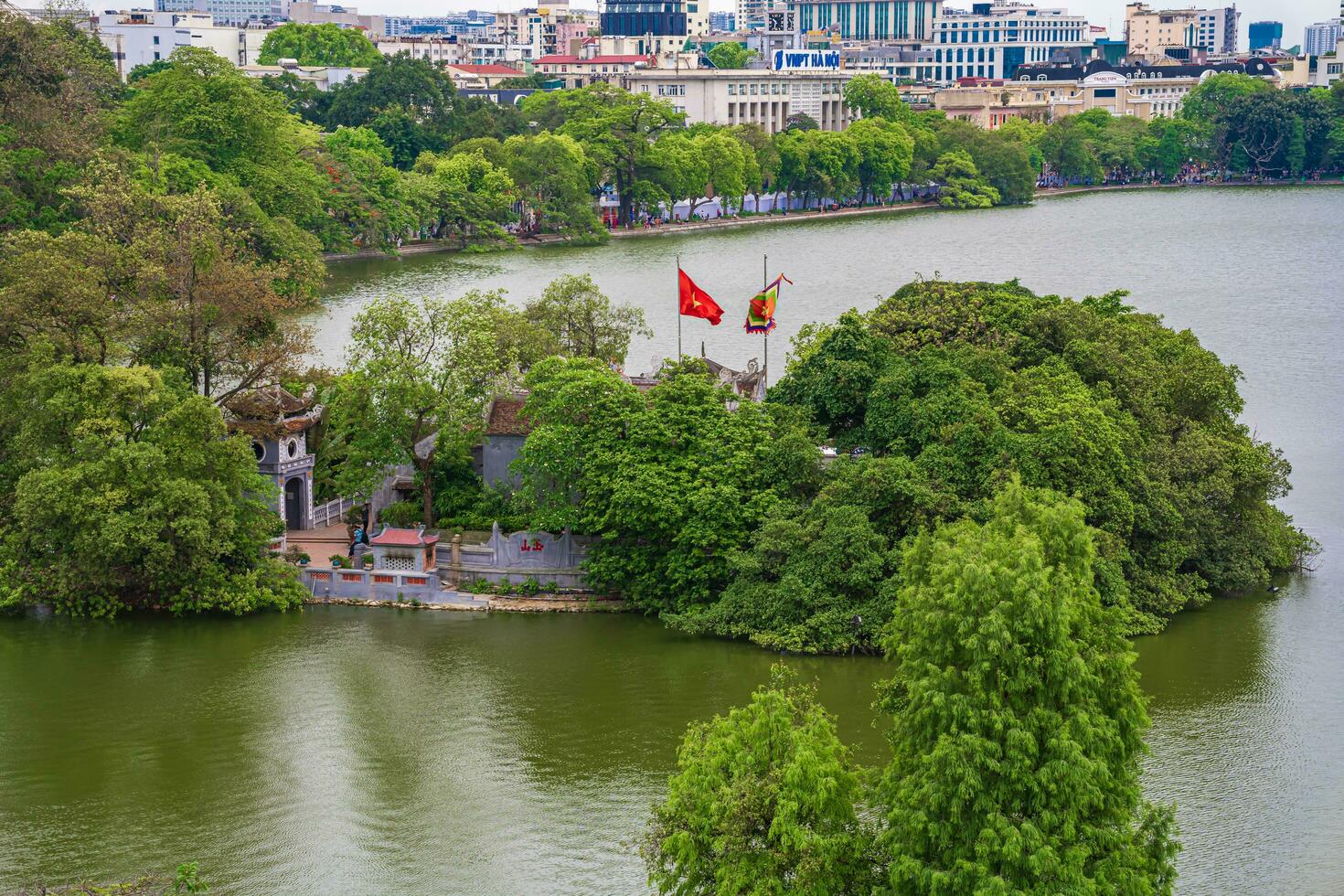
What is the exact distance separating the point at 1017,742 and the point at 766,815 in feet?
7.70

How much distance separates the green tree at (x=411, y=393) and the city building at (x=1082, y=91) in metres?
91.7

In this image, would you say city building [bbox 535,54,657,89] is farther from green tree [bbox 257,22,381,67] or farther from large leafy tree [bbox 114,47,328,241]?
large leafy tree [bbox 114,47,328,241]

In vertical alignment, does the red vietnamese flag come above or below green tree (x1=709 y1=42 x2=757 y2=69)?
below

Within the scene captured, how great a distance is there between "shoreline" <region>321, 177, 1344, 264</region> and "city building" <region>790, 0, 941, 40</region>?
8604 cm

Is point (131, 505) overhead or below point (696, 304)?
below

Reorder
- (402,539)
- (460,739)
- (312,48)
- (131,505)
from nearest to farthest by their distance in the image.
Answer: (460,739) → (131,505) → (402,539) → (312,48)

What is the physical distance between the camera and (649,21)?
160 m

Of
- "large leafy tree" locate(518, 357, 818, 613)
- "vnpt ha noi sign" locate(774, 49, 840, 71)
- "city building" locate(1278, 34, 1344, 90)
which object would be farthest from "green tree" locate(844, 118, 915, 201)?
"large leafy tree" locate(518, 357, 818, 613)

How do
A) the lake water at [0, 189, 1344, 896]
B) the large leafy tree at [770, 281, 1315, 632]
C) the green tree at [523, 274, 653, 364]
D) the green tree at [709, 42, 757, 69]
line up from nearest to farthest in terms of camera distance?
1. the lake water at [0, 189, 1344, 896]
2. the large leafy tree at [770, 281, 1315, 632]
3. the green tree at [523, 274, 653, 364]
4. the green tree at [709, 42, 757, 69]

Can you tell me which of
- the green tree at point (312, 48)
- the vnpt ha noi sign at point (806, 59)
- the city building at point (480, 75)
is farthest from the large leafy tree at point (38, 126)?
the city building at point (480, 75)

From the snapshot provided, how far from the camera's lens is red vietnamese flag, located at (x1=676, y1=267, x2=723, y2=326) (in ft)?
115

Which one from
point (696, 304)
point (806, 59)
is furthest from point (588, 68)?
point (696, 304)

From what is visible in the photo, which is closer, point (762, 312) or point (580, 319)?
point (762, 312)

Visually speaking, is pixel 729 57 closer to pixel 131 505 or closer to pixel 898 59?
pixel 898 59
